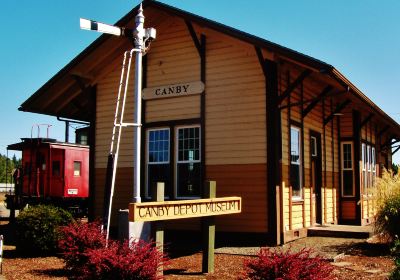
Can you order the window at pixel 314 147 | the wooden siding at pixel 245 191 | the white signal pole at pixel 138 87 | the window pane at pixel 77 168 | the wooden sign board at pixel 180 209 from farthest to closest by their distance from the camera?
the window pane at pixel 77 168 < the window at pixel 314 147 < the wooden siding at pixel 245 191 < the white signal pole at pixel 138 87 < the wooden sign board at pixel 180 209

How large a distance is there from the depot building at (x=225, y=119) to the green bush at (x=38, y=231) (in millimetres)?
3196

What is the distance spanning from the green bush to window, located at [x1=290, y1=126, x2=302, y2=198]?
5790 mm

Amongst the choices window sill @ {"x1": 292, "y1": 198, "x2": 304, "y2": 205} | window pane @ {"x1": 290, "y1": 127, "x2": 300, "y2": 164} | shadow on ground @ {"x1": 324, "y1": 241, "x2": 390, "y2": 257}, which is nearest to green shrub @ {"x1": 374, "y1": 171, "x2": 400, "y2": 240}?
shadow on ground @ {"x1": 324, "y1": 241, "x2": 390, "y2": 257}

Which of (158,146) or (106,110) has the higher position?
(106,110)

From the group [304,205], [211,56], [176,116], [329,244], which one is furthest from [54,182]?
[329,244]

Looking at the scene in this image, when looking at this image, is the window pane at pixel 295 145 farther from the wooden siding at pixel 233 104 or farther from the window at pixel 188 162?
the window at pixel 188 162

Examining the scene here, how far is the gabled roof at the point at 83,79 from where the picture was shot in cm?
984

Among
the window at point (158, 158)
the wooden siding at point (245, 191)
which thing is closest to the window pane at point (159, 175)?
the window at point (158, 158)

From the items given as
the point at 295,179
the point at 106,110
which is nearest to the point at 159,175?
the point at 106,110

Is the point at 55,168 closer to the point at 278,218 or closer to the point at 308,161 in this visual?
the point at 308,161

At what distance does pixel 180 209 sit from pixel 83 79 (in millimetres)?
7974

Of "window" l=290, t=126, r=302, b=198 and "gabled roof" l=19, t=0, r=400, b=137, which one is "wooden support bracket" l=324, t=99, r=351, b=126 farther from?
"window" l=290, t=126, r=302, b=198

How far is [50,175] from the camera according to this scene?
678 inches

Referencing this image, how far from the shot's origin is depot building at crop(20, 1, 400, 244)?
1088 cm
